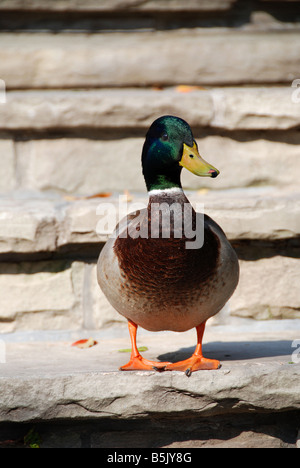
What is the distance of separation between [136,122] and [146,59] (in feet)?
1.22

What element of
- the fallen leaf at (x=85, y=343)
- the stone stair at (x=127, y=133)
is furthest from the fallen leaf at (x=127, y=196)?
the fallen leaf at (x=85, y=343)

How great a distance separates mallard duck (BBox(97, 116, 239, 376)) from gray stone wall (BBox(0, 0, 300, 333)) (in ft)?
2.75

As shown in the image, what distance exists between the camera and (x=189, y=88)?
A: 3.53 meters

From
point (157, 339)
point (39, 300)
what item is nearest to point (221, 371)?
point (157, 339)

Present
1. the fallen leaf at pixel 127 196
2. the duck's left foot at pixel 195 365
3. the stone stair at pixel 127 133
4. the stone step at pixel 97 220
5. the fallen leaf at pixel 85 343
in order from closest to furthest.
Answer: the duck's left foot at pixel 195 365 < the fallen leaf at pixel 85 343 < the stone step at pixel 97 220 < the stone stair at pixel 127 133 < the fallen leaf at pixel 127 196

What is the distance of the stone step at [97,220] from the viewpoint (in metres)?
3.17

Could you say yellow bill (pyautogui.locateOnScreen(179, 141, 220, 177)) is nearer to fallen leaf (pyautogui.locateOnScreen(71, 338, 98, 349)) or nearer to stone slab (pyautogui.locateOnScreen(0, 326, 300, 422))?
stone slab (pyautogui.locateOnScreen(0, 326, 300, 422))

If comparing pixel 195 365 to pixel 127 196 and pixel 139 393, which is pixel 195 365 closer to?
pixel 139 393

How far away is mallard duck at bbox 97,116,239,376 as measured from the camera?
2.30m

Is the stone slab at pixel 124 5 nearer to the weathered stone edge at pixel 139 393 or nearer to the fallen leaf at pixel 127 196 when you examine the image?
the fallen leaf at pixel 127 196

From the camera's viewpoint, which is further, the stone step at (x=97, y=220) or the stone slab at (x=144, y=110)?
the stone slab at (x=144, y=110)

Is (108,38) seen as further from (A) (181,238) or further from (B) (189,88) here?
(A) (181,238)

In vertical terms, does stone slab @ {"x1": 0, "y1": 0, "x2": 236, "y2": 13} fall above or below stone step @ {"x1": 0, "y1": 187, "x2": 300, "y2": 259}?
above

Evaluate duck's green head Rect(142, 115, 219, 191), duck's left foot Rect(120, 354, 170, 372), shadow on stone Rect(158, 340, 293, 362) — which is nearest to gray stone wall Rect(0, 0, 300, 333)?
shadow on stone Rect(158, 340, 293, 362)
